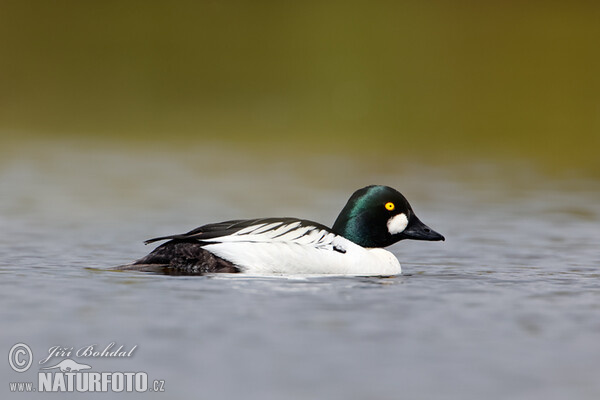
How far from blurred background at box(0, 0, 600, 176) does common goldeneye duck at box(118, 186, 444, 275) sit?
9.93 meters

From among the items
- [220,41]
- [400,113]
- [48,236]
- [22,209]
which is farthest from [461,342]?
[220,41]

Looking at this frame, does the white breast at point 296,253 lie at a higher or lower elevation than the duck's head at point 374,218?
lower

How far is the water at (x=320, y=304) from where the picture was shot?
20.3 ft

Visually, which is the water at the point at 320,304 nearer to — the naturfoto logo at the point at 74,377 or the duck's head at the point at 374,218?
the naturfoto logo at the point at 74,377

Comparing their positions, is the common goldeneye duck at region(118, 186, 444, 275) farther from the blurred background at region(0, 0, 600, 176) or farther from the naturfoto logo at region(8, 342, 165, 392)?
the blurred background at region(0, 0, 600, 176)

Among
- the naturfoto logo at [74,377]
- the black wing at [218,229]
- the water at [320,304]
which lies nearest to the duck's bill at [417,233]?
the water at [320,304]

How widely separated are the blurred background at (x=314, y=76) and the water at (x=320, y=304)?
6435 millimetres

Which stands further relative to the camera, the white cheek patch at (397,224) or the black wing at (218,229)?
the white cheek patch at (397,224)

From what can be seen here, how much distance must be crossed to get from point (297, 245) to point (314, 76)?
15383mm

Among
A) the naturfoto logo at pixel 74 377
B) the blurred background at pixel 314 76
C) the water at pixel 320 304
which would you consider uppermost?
the blurred background at pixel 314 76

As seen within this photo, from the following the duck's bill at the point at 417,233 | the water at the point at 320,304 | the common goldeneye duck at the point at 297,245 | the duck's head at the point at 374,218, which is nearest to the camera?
the water at the point at 320,304

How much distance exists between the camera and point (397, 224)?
1021cm

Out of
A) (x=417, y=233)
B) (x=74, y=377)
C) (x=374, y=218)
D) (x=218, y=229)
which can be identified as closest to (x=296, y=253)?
(x=218, y=229)

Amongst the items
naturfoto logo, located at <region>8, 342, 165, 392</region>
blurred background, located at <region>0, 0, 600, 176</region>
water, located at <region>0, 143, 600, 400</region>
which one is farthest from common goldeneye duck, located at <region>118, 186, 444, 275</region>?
blurred background, located at <region>0, 0, 600, 176</region>
